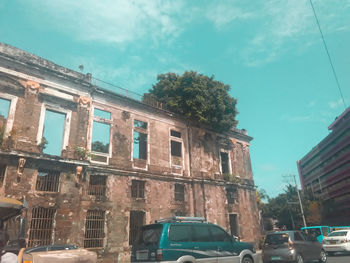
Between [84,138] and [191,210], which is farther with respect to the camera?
[191,210]

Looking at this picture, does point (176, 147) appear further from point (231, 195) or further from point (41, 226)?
→ point (41, 226)

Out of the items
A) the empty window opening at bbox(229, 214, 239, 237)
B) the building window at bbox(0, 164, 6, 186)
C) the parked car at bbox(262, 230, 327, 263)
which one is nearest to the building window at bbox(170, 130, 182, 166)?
the empty window opening at bbox(229, 214, 239, 237)

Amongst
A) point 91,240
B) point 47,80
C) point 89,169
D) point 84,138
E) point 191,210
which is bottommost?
point 91,240

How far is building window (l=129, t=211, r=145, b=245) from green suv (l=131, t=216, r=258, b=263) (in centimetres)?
877

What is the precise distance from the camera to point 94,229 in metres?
15.4

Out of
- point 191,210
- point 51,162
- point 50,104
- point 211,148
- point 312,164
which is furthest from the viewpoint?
point 312,164

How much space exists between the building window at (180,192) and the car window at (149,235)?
11.8 metres

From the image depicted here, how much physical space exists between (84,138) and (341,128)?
5312 cm

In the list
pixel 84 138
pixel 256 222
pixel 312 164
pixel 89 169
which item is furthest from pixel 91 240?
pixel 312 164

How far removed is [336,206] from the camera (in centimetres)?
5359

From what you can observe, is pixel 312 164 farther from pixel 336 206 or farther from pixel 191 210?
pixel 191 210

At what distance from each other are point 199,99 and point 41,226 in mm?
14623

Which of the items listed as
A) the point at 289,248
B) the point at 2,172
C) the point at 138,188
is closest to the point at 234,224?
the point at 138,188

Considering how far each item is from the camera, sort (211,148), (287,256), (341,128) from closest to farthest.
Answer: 1. (287,256)
2. (211,148)
3. (341,128)
